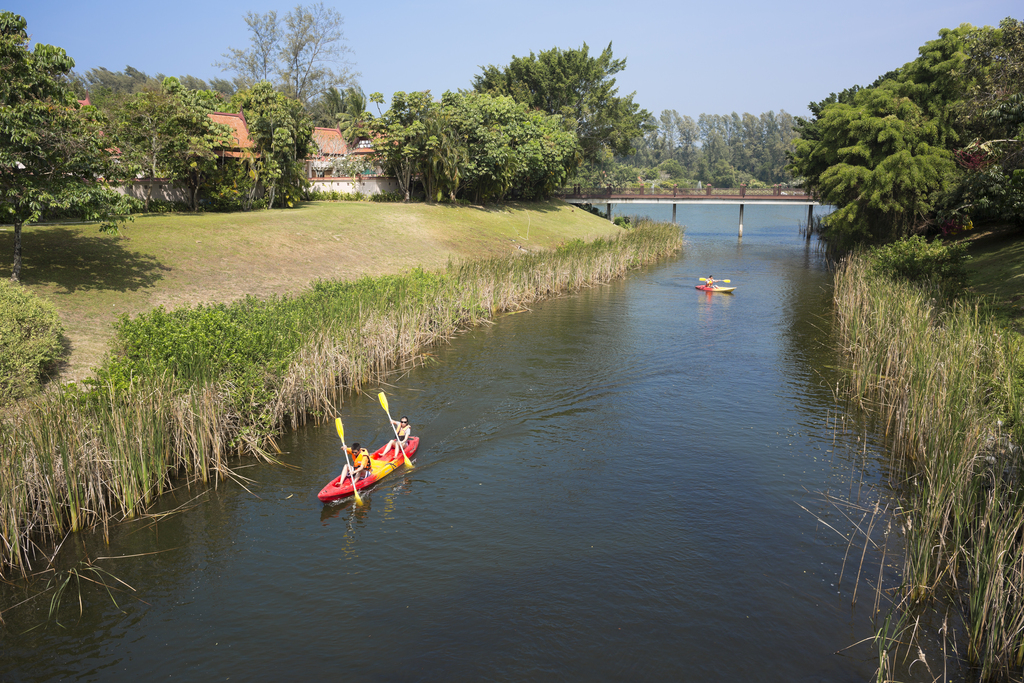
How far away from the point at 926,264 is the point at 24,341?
87.3 ft

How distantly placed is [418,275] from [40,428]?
14.9m

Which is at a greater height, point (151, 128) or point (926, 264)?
point (151, 128)

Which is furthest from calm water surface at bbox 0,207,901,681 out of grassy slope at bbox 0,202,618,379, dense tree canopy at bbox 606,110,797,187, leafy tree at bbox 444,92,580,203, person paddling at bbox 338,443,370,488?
dense tree canopy at bbox 606,110,797,187

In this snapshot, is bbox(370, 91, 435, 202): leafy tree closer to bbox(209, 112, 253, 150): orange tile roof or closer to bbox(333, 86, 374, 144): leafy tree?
bbox(209, 112, 253, 150): orange tile roof

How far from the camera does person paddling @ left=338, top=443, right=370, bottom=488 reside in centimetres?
1288

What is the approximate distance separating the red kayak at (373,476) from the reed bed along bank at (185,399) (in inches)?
84.3

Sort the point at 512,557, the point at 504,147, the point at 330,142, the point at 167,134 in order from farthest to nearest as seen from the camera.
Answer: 1. the point at 330,142
2. the point at 504,147
3. the point at 167,134
4. the point at 512,557

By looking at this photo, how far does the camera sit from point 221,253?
2734cm

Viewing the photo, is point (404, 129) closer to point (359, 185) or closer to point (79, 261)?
point (359, 185)

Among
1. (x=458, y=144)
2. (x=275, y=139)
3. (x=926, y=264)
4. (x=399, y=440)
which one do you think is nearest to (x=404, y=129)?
(x=458, y=144)

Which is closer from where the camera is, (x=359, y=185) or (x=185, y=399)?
(x=185, y=399)

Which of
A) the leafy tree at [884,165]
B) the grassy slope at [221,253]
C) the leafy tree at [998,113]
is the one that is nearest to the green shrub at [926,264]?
the leafy tree at [998,113]

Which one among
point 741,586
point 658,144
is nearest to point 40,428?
point 741,586

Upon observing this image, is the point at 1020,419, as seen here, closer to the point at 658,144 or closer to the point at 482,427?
the point at 482,427
